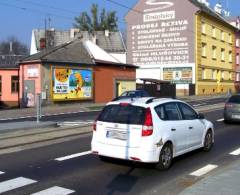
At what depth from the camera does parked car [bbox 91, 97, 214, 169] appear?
8859 mm

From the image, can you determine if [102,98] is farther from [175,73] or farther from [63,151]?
[63,151]

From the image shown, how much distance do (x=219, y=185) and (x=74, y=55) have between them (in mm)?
31097

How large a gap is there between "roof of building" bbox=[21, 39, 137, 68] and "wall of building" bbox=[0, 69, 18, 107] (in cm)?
589

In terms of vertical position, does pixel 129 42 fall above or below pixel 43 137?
above

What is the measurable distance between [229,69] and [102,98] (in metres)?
31.0

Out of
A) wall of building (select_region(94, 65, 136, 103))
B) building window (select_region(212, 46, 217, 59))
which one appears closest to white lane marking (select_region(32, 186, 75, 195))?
wall of building (select_region(94, 65, 136, 103))

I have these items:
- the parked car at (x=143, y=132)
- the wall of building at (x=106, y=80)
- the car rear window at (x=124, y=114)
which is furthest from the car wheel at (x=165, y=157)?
the wall of building at (x=106, y=80)

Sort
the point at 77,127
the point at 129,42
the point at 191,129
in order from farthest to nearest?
the point at 129,42 → the point at 77,127 → the point at 191,129

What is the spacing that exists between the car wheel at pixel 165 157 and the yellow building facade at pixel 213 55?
43273 millimetres

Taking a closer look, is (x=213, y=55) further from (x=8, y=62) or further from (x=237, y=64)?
(x=8, y=62)

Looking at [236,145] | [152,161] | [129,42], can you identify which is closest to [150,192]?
[152,161]

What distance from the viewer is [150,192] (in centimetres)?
746

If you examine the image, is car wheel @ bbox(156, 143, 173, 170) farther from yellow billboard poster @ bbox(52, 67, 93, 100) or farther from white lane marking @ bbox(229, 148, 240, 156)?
yellow billboard poster @ bbox(52, 67, 93, 100)

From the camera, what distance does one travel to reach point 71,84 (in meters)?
35.2
